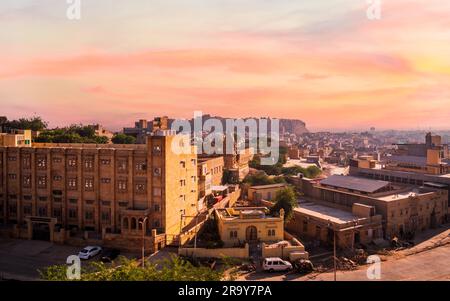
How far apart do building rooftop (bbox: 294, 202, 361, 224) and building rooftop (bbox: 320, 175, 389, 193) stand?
4524 millimetres

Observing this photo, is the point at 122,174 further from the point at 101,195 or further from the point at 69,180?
the point at 69,180

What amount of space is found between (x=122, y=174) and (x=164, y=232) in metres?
8.68

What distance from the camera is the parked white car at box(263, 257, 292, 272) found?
122 ft

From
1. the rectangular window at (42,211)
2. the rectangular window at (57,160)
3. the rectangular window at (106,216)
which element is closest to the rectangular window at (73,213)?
the rectangular window at (42,211)

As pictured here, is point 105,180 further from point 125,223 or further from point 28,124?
point 28,124

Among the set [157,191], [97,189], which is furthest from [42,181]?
[157,191]

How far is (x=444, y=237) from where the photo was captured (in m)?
51.1

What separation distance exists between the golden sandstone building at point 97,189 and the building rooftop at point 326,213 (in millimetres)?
16320

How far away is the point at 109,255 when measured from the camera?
133ft

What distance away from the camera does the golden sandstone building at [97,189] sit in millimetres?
44594

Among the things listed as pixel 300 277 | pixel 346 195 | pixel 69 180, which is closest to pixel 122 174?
pixel 69 180

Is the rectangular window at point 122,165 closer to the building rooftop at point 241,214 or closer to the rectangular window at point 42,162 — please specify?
the rectangular window at point 42,162

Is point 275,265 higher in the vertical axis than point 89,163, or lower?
lower

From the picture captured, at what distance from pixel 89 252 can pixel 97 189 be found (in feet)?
28.9
